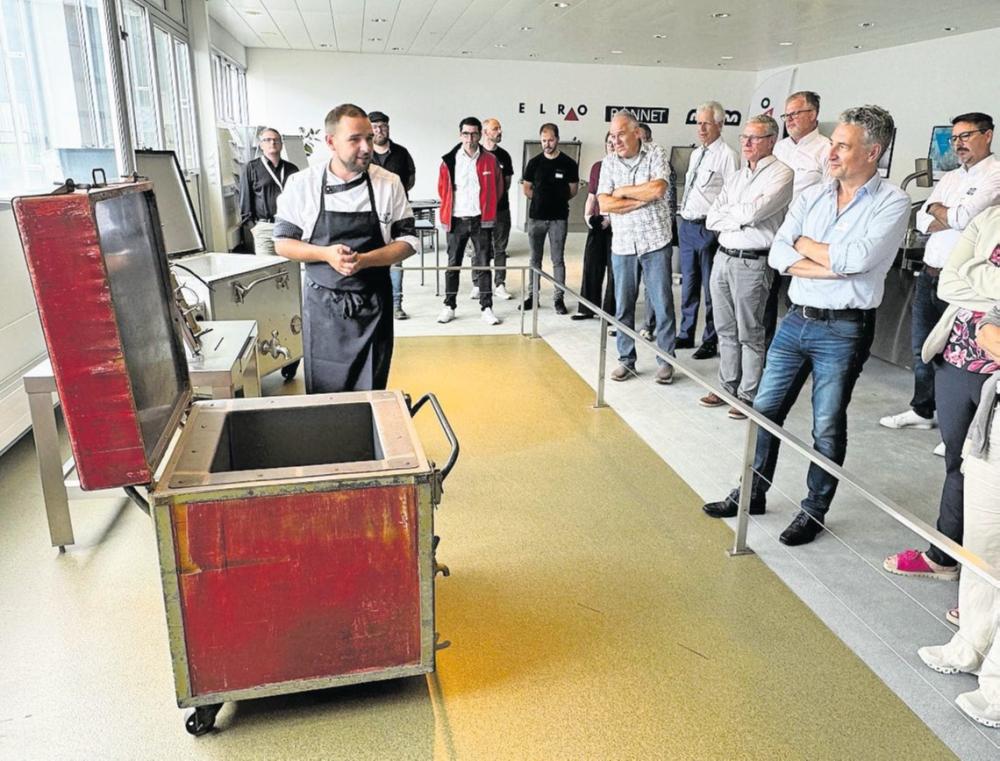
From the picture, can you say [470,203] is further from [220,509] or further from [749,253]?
[220,509]

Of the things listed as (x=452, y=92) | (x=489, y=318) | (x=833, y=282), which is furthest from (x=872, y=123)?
(x=452, y=92)

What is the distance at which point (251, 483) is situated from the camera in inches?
66.1

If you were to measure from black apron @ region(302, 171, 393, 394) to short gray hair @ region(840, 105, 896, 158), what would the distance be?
1686 mm

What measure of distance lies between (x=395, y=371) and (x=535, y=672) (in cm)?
309

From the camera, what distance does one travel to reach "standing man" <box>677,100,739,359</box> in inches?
191

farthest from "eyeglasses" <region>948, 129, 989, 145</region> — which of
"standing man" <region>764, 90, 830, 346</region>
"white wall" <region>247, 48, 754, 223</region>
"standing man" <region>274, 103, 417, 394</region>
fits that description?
"white wall" <region>247, 48, 754, 223</region>

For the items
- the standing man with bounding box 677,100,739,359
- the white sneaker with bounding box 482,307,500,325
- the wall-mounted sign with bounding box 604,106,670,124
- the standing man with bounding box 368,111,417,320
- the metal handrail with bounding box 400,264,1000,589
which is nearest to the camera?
the metal handrail with bounding box 400,264,1000,589

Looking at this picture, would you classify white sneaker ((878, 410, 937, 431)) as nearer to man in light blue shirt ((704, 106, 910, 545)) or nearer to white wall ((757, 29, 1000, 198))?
man in light blue shirt ((704, 106, 910, 545))

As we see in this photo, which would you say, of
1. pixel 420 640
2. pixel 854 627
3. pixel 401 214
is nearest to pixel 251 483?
pixel 420 640

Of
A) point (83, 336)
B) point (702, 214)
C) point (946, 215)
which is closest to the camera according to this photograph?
point (83, 336)

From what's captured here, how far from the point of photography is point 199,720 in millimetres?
1863

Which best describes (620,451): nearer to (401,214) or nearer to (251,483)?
(401,214)

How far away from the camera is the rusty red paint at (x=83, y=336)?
1466 mm

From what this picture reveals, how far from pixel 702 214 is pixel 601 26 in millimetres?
5491
